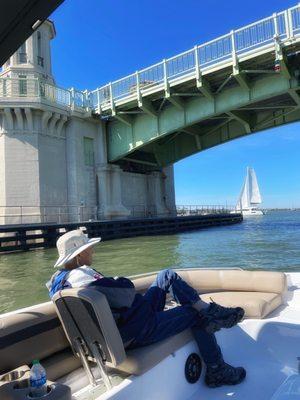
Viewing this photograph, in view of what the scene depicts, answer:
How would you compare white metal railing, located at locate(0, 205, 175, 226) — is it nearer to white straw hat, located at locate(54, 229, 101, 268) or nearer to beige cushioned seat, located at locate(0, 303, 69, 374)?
white straw hat, located at locate(54, 229, 101, 268)

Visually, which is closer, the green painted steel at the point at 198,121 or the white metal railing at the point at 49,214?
the green painted steel at the point at 198,121

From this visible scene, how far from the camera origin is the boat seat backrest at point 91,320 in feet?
7.97

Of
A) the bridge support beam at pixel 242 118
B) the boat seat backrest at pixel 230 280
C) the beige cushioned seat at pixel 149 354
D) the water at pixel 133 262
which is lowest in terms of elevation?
the water at pixel 133 262

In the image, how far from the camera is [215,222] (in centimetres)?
4003

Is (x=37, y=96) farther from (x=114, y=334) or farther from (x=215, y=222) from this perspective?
(x=114, y=334)

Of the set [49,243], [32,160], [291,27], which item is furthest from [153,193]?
[291,27]

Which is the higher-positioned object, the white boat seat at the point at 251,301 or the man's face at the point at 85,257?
the man's face at the point at 85,257

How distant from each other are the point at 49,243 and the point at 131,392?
19307 millimetres

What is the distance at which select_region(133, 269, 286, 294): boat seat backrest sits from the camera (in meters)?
4.10

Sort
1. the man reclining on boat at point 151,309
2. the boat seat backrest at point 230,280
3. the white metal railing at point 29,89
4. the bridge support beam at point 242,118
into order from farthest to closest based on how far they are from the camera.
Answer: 1. the white metal railing at point 29,89
2. the bridge support beam at point 242,118
3. the boat seat backrest at point 230,280
4. the man reclining on boat at point 151,309

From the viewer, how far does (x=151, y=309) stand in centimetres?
292

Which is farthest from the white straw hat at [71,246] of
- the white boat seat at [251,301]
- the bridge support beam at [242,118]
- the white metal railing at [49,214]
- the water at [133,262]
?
the bridge support beam at [242,118]

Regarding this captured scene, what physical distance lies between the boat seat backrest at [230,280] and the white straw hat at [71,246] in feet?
3.98

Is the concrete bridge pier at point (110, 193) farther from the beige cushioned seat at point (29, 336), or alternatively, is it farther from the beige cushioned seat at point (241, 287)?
the beige cushioned seat at point (29, 336)
